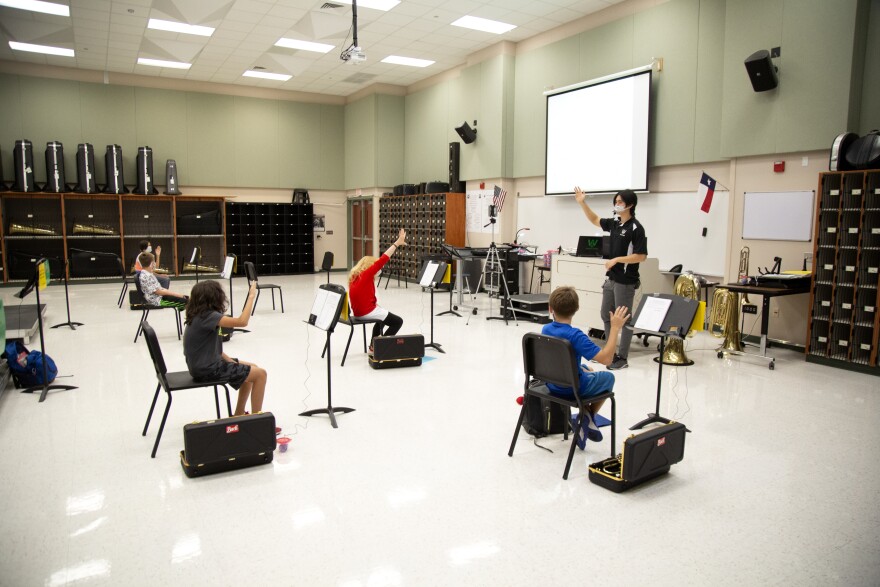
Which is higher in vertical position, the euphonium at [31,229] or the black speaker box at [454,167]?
the black speaker box at [454,167]

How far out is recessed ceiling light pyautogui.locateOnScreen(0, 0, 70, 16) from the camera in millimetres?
8555

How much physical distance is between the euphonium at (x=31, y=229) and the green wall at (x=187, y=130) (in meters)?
0.99

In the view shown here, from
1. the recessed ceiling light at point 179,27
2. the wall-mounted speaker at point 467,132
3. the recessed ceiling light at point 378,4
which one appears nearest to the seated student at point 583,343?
the recessed ceiling light at point 378,4

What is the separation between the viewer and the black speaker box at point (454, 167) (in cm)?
1180

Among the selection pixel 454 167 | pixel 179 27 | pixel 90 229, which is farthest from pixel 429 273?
pixel 90 229

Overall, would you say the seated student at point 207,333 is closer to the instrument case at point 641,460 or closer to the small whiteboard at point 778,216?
the instrument case at point 641,460

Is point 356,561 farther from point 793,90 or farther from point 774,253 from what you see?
point 793,90

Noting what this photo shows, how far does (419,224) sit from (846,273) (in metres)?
8.35

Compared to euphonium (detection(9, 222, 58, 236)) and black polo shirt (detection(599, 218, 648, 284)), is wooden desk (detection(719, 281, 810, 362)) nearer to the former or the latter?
black polo shirt (detection(599, 218, 648, 284))

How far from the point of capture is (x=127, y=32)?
9961mm

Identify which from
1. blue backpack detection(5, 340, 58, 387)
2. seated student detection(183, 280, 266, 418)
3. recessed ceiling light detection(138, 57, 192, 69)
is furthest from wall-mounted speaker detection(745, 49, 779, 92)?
recessed ceiling light detection(138, 57, 192, 69)

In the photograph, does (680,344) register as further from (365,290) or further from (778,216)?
(365,290)

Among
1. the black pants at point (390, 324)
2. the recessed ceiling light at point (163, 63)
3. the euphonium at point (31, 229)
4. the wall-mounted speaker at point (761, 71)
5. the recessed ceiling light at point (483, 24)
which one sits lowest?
the black pants at point (390, 324)

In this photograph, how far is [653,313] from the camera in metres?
4.05
